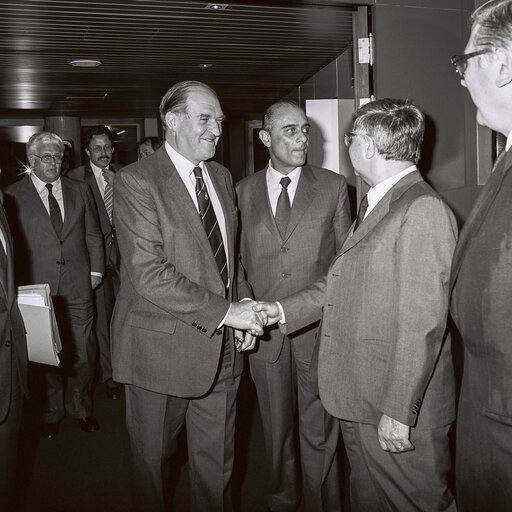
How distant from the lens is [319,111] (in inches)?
231

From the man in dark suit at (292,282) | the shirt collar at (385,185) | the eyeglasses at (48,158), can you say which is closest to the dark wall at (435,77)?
the man in dark suit at (292,282)

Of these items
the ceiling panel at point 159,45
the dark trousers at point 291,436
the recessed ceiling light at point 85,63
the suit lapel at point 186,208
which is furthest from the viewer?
the recessed ceiling light at point 85,63

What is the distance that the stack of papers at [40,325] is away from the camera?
223 centimetres

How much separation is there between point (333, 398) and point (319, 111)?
14.4ft

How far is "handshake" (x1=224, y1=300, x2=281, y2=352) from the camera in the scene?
7.32ft

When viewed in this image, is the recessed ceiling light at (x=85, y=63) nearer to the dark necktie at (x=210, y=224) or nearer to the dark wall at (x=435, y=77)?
the dark wall at (x=435, y=77)

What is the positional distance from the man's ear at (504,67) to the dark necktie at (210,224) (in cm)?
127

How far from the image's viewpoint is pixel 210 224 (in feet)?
7.62

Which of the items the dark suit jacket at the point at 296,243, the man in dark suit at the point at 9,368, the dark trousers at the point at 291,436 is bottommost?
the dark trousers at the point at 291,436

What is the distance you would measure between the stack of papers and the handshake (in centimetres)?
70

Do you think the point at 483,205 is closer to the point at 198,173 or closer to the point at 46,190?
the point at 198,173

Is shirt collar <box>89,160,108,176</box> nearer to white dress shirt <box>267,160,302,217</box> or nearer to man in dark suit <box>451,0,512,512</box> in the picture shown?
white dress shirt <box>267,160,302,217</box>

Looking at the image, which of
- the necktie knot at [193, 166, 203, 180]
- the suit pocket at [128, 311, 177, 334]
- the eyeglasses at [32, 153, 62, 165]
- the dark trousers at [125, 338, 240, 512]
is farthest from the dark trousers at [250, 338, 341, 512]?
the eyeglasses at [32, 153, 62, 165]

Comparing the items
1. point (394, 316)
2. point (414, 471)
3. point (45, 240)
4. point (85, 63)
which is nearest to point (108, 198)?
point (45, 240)
